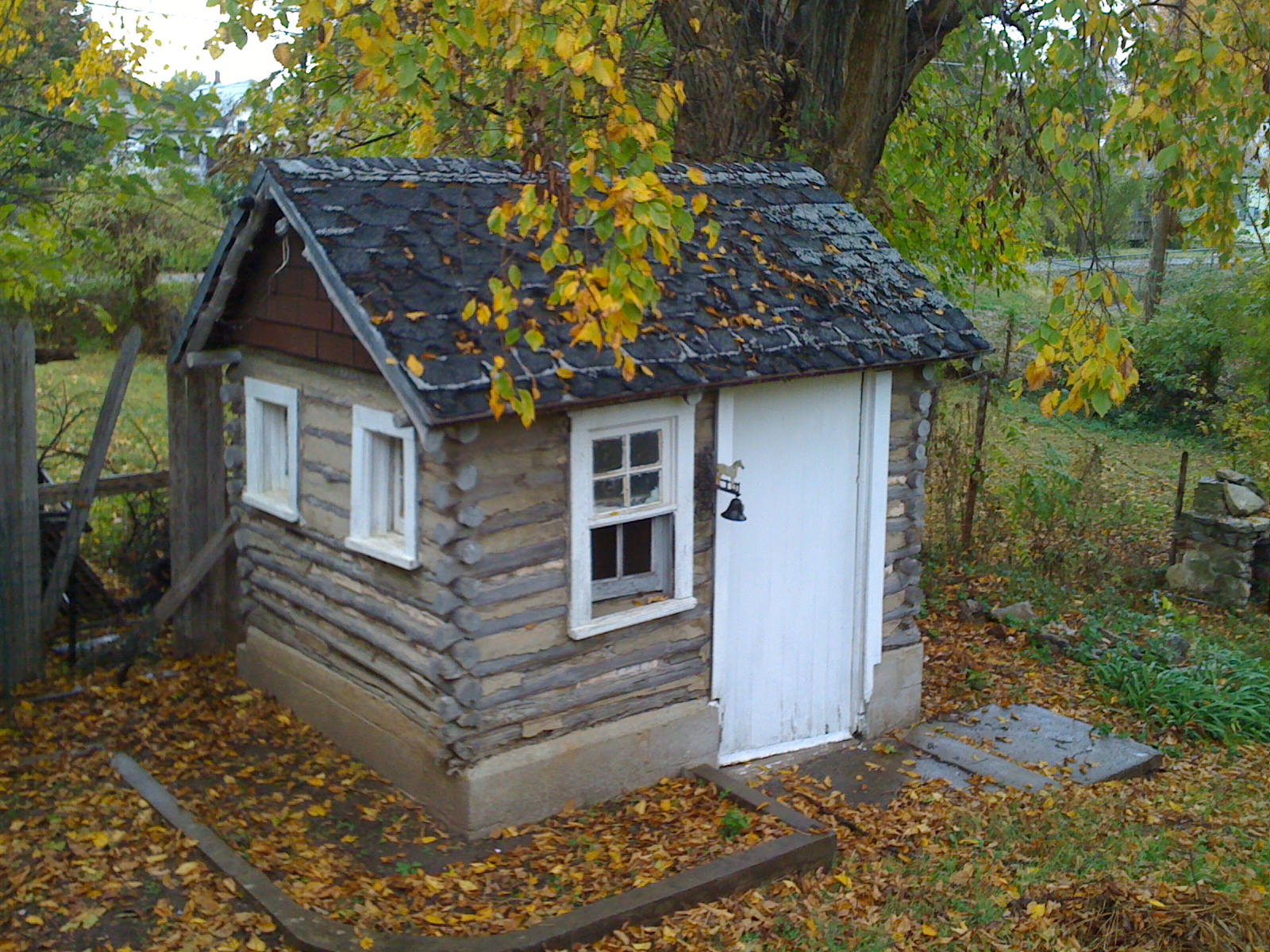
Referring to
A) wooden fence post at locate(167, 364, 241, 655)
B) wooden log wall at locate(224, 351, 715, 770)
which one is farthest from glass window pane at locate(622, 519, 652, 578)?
wooden fence post at locate(167, 364, 241, 655)

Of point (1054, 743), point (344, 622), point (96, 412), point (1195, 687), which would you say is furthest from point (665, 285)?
point (96, 412)

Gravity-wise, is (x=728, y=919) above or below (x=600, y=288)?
below

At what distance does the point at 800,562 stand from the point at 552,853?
2.66 metres

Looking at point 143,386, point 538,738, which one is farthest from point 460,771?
point 143,386

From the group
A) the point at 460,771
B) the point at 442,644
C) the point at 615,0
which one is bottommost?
the point at 460,771

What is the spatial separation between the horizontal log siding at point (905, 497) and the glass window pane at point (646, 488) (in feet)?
6.58

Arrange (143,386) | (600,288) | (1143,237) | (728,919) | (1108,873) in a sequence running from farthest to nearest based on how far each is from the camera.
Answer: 1. (1143,237)
2. (143,386)
3. (1108,873)
4. (728,919)
5. (600,288)

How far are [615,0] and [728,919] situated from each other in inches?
247

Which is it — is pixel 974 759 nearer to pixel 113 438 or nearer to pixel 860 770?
pixel 860 770

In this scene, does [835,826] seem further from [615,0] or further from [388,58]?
[615,0]

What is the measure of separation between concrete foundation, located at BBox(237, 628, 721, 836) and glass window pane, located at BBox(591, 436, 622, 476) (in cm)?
159

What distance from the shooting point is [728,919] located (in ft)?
20.1

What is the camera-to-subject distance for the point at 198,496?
877cm

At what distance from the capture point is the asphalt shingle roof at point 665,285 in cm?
634
